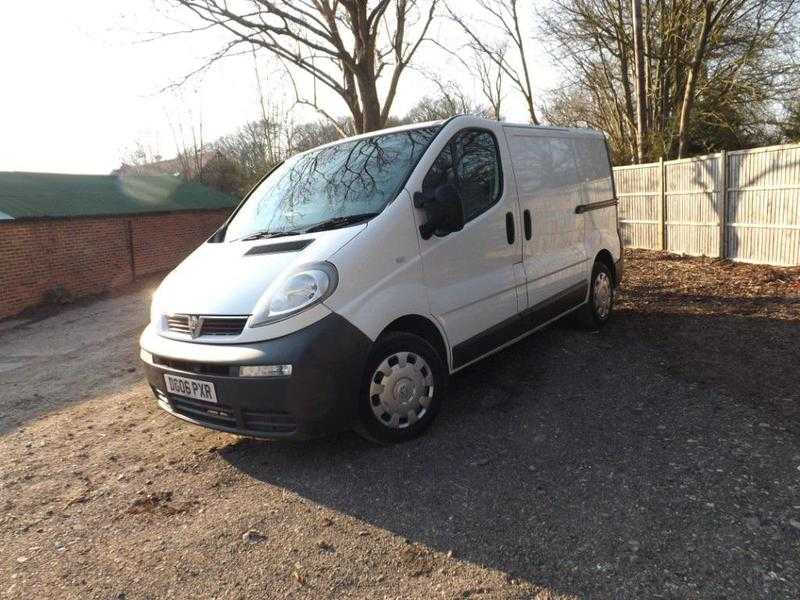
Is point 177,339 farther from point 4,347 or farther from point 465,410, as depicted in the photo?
point 4,347

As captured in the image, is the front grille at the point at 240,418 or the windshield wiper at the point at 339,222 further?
the windshield wiper at the point at 339,222

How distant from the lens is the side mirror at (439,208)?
11.6 feet

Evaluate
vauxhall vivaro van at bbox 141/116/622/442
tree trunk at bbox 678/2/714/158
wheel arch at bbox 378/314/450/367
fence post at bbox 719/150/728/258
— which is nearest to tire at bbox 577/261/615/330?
vauxhall vivaro van at bbox 141/116/622/442

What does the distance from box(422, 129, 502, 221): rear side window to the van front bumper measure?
4.11 feet

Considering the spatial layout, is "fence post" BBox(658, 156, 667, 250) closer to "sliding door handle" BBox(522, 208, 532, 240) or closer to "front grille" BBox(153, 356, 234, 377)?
"sliding door handle" BBox(522, 208, 532, 240)

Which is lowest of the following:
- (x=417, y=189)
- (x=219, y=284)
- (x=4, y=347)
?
(x=4, y=347)

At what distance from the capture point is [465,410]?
4.09 meters

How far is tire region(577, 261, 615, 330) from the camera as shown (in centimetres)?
572

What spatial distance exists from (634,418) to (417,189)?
6.91 ft

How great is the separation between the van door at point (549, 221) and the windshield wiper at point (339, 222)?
156cm

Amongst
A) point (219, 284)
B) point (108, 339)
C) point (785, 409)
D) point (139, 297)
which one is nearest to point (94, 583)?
point (219, 284)

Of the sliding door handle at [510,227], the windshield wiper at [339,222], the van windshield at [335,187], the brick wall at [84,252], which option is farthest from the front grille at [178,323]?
the brick wall at [84,252]

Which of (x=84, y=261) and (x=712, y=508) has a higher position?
(x=84, y=261)

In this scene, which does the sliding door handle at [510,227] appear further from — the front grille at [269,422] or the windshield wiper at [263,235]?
the front grille at [269,422]
